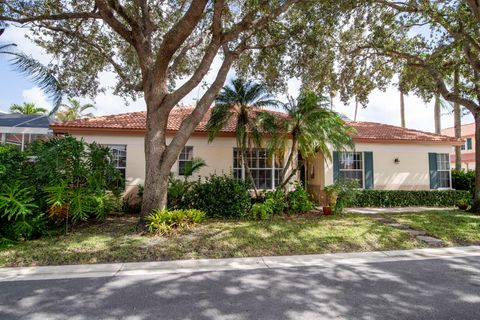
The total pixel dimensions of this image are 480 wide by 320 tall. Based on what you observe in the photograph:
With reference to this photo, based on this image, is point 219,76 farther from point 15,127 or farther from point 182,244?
point 15,127

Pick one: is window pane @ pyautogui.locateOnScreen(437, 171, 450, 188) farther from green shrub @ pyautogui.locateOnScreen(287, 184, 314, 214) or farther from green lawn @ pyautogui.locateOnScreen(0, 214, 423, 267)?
green shrub @ pyautogui.locateOnScreen(287, 184, 314, 214)

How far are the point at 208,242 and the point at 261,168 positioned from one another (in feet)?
21.8

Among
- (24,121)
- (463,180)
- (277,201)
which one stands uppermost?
(24,121)

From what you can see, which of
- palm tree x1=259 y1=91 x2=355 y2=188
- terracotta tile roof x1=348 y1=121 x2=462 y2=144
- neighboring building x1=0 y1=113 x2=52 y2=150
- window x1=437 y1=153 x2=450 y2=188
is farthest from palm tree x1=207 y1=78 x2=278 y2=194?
window x1=437 y1=153 x2=450 y2=188

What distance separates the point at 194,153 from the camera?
12.4m

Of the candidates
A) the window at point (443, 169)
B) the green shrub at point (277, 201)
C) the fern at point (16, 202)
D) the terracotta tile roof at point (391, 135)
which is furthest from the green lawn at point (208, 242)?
the window at point (443, 169)

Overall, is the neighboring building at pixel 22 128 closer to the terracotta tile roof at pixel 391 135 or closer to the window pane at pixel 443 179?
the terracotta tile roof at pixel 391 135

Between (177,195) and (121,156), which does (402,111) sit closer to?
(177,195)

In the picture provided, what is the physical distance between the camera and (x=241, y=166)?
41.9ft

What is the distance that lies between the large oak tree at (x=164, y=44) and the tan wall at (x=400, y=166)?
5.55 meters

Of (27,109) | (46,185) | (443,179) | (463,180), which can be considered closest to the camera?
(46,185)

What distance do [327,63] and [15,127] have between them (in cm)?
1520

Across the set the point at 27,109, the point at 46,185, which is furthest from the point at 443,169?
the point at 27,109

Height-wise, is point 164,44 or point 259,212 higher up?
point 164,44
